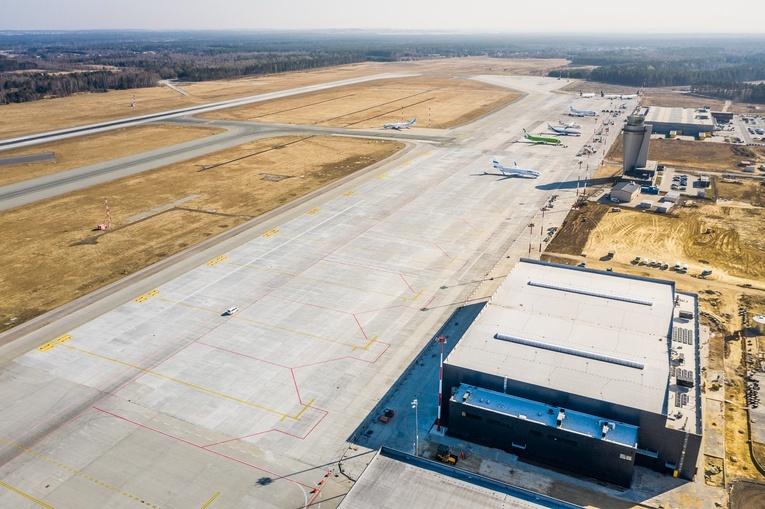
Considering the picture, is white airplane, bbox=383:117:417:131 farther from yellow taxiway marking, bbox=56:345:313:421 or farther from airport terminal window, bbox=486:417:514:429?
airport terminal window, bbox=486:417:514:429

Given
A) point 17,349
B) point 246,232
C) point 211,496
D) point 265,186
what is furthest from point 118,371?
point 265,186

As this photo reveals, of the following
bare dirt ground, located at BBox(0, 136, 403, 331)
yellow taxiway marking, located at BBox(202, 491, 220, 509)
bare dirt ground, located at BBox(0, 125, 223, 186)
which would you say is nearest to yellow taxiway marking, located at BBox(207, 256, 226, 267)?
bare dirt ground, located at BBox(0, 136, 403, 331)

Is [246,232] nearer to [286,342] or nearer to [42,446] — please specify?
[286,342]

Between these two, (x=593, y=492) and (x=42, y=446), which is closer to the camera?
(x=593, y=492)

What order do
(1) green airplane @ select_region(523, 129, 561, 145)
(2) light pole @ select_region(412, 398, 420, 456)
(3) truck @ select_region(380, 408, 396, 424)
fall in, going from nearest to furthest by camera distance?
1. (2) light pole @ select_region(412, 398, 420, 456)
2. (3) truck @ select_region(380, 408, 396, 424)
3. (1) green airplane @ select_region(523, 129, 561, 145)

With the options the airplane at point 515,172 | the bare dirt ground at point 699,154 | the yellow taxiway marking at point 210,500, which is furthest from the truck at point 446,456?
the bare dirt ground at point 699,154

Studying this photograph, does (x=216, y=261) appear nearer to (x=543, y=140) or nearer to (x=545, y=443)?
(x=545, y=443)

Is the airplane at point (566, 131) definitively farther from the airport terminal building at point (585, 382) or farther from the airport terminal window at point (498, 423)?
the airport terminal window at point (498, 423)
